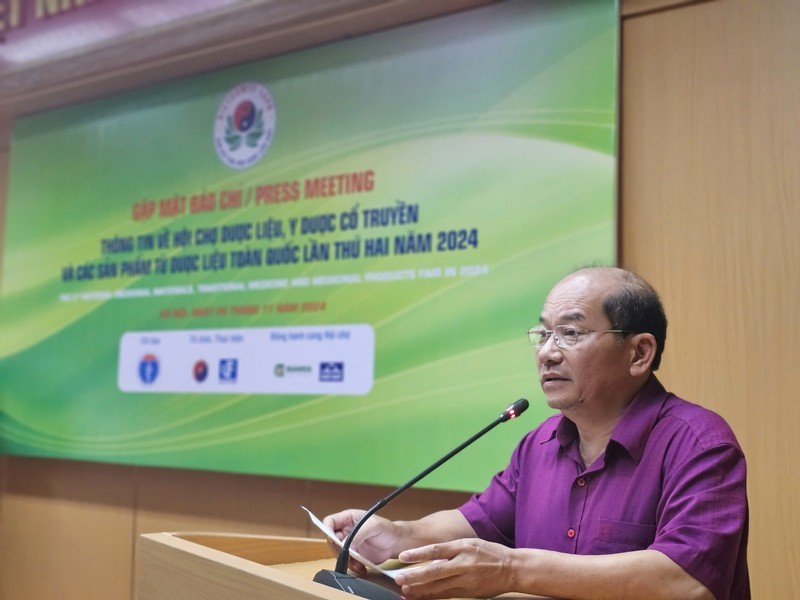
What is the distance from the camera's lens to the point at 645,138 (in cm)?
268

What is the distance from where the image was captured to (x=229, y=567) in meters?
1.38

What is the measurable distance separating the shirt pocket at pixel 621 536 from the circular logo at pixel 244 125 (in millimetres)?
2244

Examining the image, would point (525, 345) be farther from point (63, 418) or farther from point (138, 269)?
point (63, 418)

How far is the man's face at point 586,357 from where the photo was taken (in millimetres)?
1731

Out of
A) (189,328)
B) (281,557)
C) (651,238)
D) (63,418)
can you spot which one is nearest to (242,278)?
(189,328)

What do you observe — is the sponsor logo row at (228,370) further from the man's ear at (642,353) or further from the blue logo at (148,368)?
the man's ear at (642,353)

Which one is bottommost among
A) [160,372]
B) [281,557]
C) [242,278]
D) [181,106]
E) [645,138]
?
[281,557]

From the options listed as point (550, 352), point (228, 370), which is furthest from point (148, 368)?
point (550, 352)

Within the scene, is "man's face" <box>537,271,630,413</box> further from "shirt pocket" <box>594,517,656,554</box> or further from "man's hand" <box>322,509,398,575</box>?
"man's hand" <box>322,509,398,575</box>

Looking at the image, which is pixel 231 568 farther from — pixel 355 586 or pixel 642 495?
pixel 642 495

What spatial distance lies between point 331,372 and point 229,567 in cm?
179

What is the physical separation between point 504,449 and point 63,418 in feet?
6.85

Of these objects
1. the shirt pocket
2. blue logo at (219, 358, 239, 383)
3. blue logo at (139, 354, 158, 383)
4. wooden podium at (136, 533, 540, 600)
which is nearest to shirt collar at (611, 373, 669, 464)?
the shirt pocket

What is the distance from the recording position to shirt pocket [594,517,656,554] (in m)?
1.57
